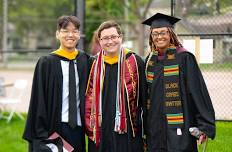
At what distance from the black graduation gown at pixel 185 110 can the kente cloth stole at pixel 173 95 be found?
3 centimetres

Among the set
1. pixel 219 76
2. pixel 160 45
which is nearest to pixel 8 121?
pixel 219 76

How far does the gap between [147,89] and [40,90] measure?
101 cm

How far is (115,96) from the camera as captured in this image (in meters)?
4.69

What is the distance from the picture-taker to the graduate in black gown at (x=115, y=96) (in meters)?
4.70

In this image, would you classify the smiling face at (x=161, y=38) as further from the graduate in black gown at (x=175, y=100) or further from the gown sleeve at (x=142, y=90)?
the gown sleeve at (x=142, y=90)

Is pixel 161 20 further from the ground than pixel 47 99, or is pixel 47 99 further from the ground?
pixel 161 20

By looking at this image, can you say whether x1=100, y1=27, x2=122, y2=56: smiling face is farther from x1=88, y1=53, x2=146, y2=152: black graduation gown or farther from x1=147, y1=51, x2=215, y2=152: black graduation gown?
x1=147, y1=51, x2=215, y2=152: black graduation gown

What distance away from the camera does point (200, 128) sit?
4.48 metres

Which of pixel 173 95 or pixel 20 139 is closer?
pixel 173 95

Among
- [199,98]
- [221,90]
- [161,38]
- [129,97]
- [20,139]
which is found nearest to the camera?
[199,98]

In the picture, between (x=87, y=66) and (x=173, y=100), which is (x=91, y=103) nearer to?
(x=87, y=66)

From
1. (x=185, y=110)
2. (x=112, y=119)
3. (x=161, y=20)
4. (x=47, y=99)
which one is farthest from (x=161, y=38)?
(x=47, y=99)

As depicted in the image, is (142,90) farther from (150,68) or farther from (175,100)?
(175,100)

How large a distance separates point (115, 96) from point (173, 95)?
0.53 meters
